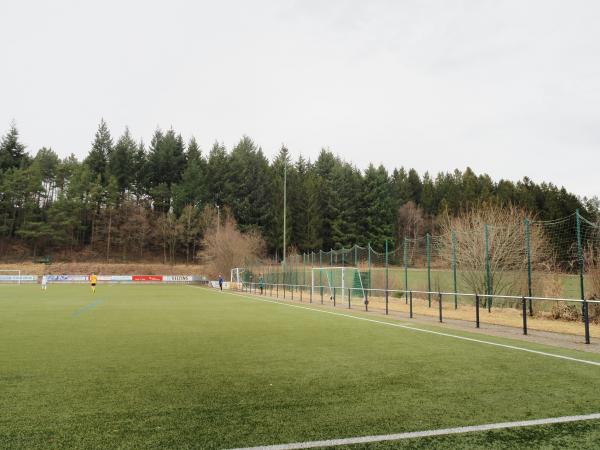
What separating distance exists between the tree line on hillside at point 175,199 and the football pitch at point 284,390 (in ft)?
207

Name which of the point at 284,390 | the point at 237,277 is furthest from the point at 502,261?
the point at 237,277

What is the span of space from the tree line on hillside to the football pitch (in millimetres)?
63112

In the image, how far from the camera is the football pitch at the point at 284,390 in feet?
14.5

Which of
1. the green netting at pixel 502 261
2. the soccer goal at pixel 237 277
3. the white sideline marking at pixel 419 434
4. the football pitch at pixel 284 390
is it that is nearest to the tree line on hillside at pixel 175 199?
the soccer goal at pixel 237 277

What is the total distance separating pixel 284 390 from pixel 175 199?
242ft

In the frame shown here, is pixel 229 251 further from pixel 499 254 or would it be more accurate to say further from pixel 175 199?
pixel 499 254

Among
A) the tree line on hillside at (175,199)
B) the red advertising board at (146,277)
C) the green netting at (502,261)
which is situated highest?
the tree line on hillside at (175,199)

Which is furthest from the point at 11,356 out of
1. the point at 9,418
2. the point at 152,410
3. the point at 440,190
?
the point at 440,190

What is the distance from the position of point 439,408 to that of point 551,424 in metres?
1.09

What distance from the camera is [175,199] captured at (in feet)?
253

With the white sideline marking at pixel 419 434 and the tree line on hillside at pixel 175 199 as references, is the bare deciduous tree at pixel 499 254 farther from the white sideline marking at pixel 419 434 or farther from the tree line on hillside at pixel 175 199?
the tree line on hillside at pixel 175 199

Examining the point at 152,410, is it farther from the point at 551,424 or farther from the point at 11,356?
the point at 11,356

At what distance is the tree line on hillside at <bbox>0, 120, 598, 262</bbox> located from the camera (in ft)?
240

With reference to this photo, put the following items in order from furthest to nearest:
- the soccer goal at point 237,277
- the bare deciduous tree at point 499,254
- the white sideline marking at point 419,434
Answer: the soccer goal at point 237,277 → the bare deciduous tree at point 499,254 → the white sideline marking at point 419,434
